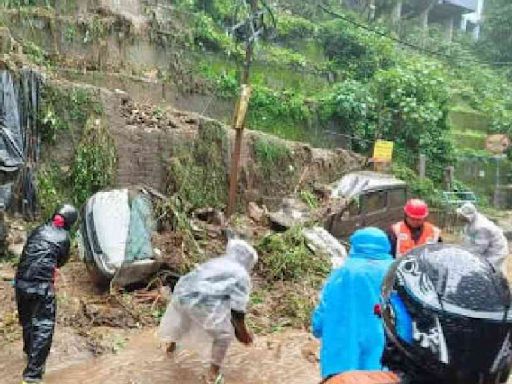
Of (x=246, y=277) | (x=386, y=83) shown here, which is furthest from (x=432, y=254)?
(x=386, y=83)

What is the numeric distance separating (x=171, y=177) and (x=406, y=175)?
6757 mm

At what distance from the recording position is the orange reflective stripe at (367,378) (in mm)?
1532

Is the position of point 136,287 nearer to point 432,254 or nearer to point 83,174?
point 83,174

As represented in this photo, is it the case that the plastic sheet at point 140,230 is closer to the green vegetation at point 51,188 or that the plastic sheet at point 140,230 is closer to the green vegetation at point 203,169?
the green vegetation at point 51,188

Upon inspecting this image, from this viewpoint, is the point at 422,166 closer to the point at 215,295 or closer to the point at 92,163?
the point at 92,163

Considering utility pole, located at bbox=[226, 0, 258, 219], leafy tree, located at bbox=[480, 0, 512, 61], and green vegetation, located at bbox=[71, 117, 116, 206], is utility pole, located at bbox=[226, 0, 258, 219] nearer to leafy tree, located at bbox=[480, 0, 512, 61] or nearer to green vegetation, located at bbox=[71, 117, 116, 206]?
green vegetation, located at bbox=[71, 117, 116, 206]

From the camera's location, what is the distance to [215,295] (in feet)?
17.6

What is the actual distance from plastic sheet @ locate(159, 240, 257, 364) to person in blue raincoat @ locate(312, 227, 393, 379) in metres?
1.49

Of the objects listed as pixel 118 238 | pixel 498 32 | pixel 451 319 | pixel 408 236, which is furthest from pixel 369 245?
pixel 498 32

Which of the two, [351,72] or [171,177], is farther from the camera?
[351,72]

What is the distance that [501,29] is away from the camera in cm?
3003

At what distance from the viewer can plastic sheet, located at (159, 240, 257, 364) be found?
537 cm

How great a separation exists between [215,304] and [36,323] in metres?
1.44

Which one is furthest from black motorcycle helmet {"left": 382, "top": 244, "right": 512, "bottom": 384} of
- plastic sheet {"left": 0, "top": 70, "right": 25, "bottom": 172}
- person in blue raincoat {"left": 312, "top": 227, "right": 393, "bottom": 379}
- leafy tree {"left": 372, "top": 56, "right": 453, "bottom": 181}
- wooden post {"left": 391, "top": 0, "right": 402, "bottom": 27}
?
wooden post {"left": 391, "top": 0, "right": 402, "bottom": 27}
